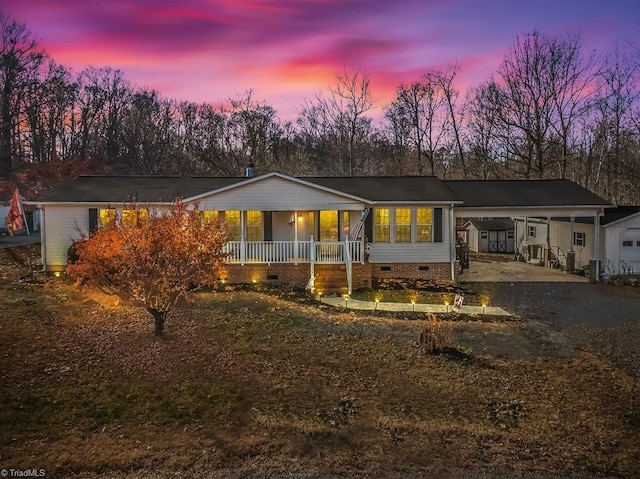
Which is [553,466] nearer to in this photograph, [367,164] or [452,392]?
[452,392]

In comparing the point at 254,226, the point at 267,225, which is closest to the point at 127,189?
the point at 254,226

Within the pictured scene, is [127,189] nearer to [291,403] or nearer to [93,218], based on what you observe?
[93,218]

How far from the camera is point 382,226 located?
762 inches

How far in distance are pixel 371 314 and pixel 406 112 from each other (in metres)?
32.4

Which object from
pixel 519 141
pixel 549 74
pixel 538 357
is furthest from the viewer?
pixel 519 141

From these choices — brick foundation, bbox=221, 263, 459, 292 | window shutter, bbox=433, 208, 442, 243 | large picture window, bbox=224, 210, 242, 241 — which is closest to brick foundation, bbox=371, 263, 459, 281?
window shutter, bbox=433, 208, 442, 243

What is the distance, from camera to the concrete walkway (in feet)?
44.8

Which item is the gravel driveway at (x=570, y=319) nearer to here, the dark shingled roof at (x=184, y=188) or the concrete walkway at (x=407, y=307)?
the concrete walkway at (x=407, y=307)

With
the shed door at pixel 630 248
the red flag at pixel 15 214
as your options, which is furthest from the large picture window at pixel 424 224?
the red flag at pixel 15 214

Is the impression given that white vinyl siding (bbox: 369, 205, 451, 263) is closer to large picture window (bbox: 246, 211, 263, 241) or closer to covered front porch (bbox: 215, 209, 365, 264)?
covered front porch (bbox: 215, 209, 365, 264)

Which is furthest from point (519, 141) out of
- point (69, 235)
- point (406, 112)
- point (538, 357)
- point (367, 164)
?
point (69, 235)

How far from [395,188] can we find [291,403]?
14.3 m

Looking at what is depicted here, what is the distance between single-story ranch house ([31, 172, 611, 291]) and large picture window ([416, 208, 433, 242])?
43mm

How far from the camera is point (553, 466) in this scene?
5.85 meters
